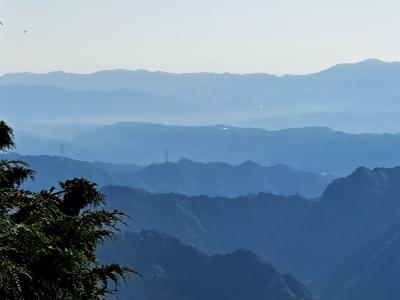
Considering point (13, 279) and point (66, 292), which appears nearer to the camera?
point (13, 279)

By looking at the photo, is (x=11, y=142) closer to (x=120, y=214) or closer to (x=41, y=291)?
(x=120, y=214)

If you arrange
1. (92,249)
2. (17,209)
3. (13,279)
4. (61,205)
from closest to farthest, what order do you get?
(13,279) → (17,209) → (92,249) → (61,205)

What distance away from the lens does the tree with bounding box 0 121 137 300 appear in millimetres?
13070

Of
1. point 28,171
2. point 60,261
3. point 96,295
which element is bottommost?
point 96,295

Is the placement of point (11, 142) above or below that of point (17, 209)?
above

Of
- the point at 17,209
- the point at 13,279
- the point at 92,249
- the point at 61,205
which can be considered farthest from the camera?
the point at 61,205

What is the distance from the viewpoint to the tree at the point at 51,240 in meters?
13.1

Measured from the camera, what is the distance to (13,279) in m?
12.5

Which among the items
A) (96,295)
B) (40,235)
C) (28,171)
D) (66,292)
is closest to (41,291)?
(66,292)

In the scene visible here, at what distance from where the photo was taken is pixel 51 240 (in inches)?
565

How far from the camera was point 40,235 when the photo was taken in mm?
12977

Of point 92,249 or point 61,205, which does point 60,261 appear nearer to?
point 92,249

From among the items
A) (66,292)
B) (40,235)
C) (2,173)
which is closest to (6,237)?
(40,235)

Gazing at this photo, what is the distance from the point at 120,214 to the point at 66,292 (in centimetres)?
272
